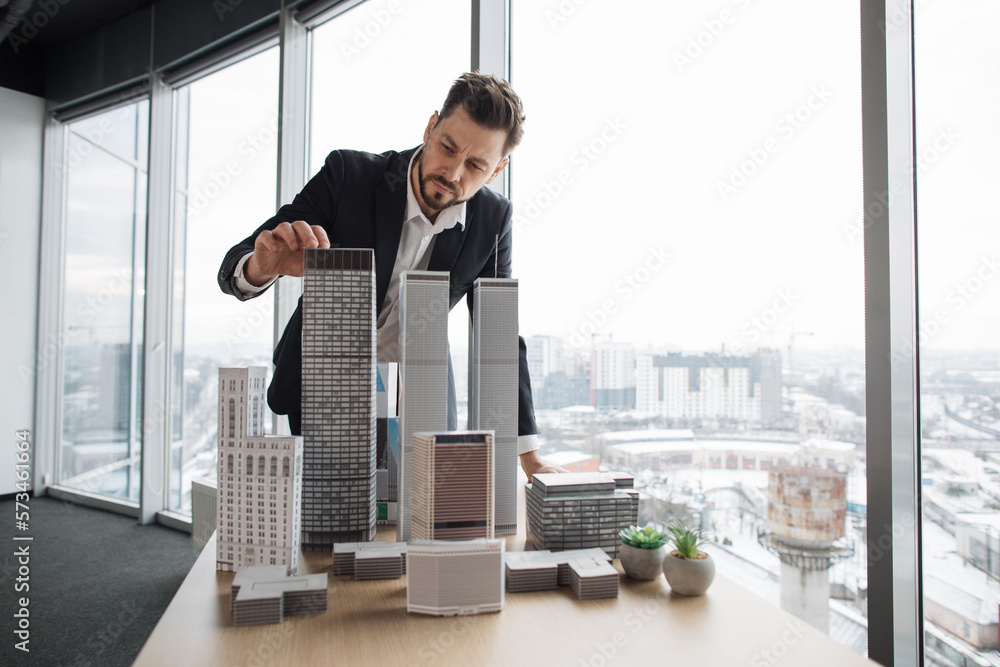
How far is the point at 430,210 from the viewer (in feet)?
5.05

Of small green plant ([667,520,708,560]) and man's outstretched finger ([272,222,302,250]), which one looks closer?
small green plant ([667,520,708,560])

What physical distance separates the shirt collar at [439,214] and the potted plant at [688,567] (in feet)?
3.19

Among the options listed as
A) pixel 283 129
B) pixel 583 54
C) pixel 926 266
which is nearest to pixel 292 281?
pixel 283 129

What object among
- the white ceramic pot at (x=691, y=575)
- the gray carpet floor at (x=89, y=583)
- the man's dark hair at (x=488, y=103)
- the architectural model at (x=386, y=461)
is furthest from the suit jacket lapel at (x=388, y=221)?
the gray carpet floor at (x=89, y=583)

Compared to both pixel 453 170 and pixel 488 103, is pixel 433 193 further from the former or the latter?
pixel 488 103

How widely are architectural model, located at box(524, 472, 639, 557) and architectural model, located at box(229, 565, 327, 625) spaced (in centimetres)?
38

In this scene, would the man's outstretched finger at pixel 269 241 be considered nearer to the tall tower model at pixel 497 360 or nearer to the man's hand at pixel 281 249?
the man's hand at pixel 281 249

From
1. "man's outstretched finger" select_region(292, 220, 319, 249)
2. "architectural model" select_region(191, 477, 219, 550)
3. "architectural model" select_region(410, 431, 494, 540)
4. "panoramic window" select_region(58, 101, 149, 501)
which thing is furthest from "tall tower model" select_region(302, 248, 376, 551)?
"panoramic window" select_region(58, 101, 149, 501)

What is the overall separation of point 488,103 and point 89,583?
3180 millimetres

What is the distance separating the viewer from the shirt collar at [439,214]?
153 cm

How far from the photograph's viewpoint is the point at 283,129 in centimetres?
312

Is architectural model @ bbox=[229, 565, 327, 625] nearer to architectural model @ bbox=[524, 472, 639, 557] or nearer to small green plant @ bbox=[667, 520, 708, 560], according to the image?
architectural model @ bbox=[524, 472, 639, 557]

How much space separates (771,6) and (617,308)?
0.94 meters

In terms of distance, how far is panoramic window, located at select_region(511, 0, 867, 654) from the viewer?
53.4 inches
